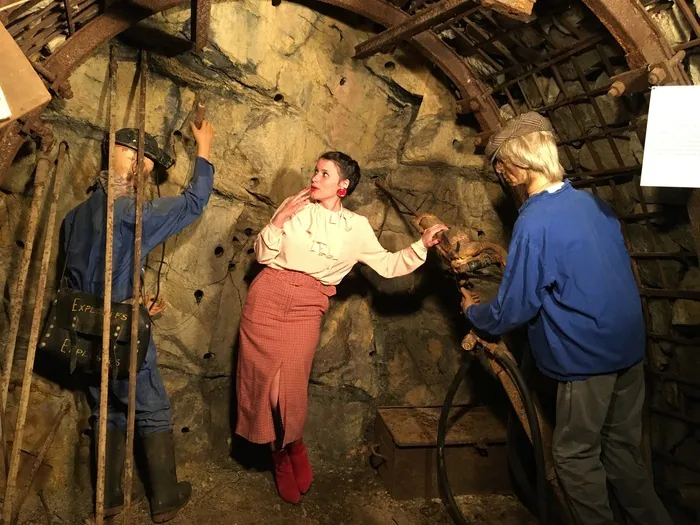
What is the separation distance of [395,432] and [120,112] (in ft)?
8.81

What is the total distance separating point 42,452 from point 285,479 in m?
1.45

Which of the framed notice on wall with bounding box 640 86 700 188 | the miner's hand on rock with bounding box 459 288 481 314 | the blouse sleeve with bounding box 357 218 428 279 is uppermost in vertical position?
the framed notice on wall with bounding box 640 86 700 188

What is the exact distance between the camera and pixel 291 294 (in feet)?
10.7

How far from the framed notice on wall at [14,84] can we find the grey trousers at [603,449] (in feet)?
8.41

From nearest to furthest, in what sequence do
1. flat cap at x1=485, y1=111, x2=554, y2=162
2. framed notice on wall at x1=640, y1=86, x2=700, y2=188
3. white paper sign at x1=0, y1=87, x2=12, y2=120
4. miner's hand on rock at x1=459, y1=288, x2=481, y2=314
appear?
white paper sign at x1=0, y1=87, x2=12, y2=120
framed notice on wall at x1=640, y1=86, x2=700, y2=188
flat cap at x1=485, y1=111, x2=554, y2=162
miner's hand on rock at x1=459, y1=288, x2=481, y2=314

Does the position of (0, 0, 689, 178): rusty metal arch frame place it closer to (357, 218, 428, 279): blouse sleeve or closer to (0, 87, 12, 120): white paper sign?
(0, 87, 12, 120): white paper sign

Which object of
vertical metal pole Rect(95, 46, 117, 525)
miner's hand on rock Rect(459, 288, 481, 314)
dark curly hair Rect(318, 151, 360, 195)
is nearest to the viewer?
vertical metal pole Rect(95, 46, 117, 525)

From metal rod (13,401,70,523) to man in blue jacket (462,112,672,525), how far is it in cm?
262

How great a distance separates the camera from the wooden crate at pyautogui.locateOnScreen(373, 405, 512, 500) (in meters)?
3.47

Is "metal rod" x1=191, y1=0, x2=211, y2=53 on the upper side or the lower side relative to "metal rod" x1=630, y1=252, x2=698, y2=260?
upper

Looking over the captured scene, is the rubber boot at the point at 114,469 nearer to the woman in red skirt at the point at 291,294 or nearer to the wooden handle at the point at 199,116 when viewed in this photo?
the woman in red skirt at the point at 291,294

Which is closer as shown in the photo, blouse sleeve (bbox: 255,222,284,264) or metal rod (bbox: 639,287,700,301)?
metal rod (bbox: 639,287,700,301)

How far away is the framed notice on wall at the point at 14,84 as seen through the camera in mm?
1806

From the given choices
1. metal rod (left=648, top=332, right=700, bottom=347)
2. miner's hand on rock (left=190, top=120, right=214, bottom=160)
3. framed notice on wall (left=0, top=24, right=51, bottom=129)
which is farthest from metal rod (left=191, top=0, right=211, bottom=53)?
metal rod (left=648, top=332, right=700, bottom=347)
